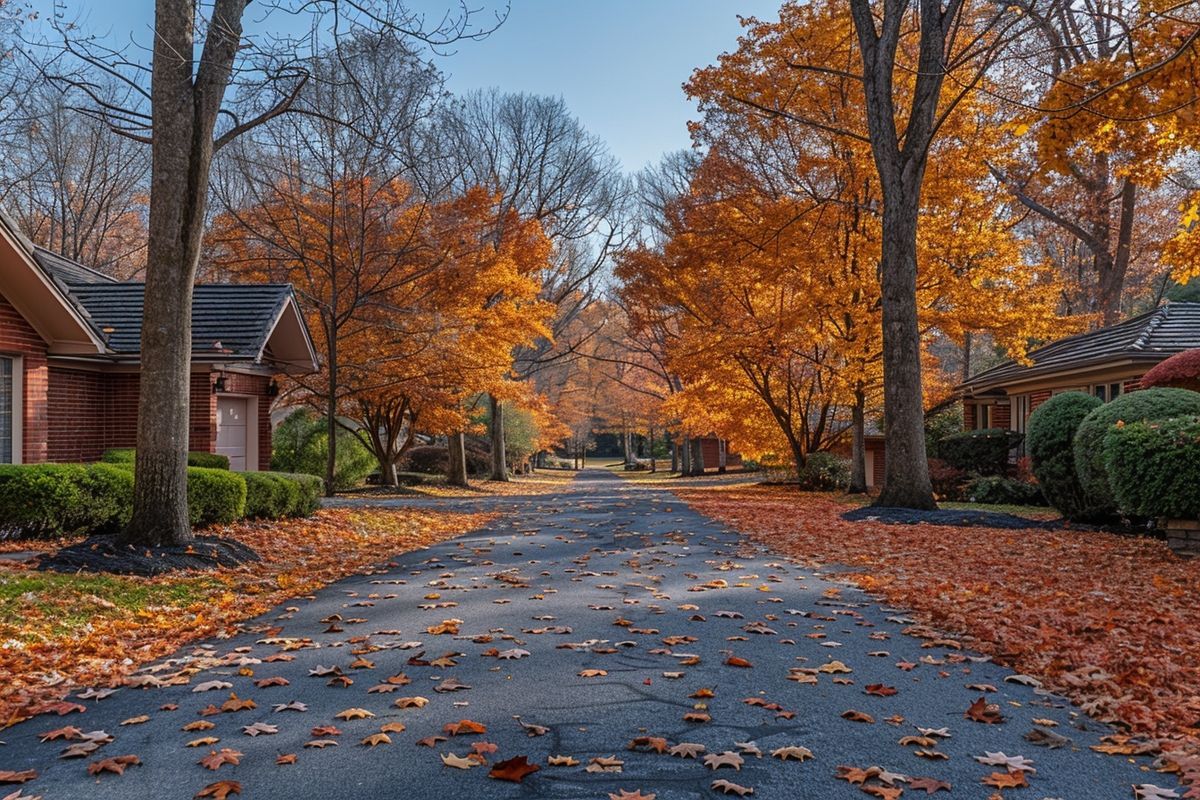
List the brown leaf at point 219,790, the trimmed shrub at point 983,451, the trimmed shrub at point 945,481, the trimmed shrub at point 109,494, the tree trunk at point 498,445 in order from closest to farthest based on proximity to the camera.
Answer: the brown leaf at point 219,790
the trimmed shrub at point 109,494
the trimmed shrub at point 945,481
the trimmed shrub at point 983,451
the tree trunk at point 498,445

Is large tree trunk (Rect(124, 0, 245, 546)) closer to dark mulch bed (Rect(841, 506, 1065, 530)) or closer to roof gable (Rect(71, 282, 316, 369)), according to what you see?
roof gable (Rect(71, 282, 316, 369))

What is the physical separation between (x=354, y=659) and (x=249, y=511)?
8.62 m

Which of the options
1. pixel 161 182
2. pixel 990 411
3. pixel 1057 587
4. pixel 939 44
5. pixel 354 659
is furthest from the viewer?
pixel 990 411

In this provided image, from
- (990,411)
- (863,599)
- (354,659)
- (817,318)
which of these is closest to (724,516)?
(817,318)

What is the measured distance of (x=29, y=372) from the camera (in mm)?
14102

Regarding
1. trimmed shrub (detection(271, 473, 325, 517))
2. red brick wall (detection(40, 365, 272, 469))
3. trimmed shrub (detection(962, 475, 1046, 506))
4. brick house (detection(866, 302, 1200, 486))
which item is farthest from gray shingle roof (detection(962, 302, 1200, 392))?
red brick wall (detection(40, 365, 272, 469))

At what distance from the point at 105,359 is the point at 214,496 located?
6.24m

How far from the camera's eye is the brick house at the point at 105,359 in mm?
13547

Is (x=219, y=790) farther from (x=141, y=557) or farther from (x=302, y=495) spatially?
(x=302, y=495)

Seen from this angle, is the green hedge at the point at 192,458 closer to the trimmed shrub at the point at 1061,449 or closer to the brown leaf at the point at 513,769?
the brown leaf at the point at 513,769

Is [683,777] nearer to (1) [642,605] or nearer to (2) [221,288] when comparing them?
(1) [642,605]

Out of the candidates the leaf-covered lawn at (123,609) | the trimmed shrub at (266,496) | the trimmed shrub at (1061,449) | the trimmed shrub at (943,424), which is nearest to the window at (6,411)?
the trimmed shrub at (266,496)

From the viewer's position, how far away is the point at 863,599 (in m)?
7.50

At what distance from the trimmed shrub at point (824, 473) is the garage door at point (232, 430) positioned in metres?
15.2
